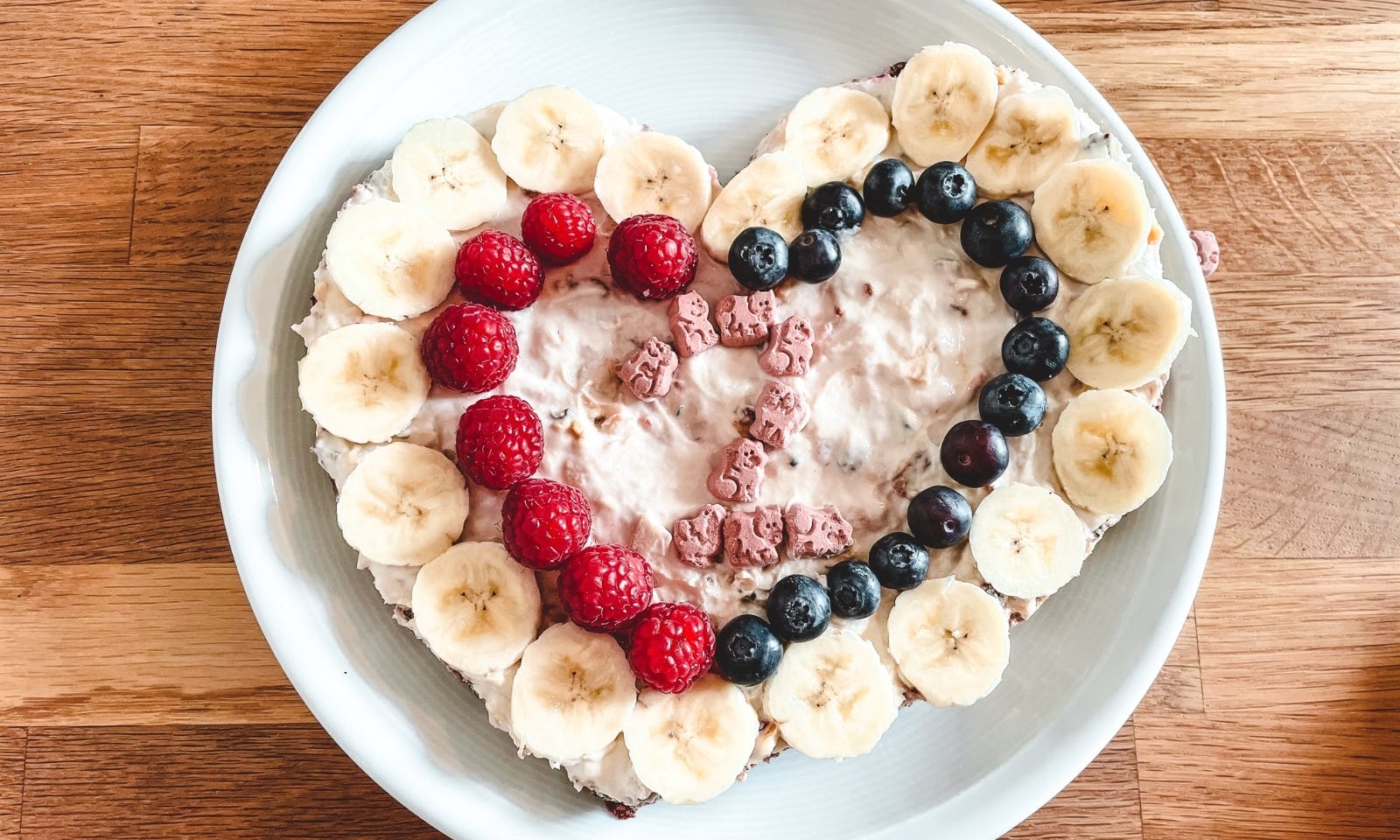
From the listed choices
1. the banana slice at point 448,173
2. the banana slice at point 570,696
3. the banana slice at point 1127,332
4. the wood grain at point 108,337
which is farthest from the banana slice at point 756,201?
the wood grain at point 108,337

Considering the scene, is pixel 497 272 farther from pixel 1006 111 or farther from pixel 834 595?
pixel 1006 111

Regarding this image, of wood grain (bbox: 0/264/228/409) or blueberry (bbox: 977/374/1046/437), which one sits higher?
blueberry (bbox: 977/374/1046/437)

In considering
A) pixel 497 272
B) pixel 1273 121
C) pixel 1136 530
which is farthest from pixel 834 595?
pixel 1273 121

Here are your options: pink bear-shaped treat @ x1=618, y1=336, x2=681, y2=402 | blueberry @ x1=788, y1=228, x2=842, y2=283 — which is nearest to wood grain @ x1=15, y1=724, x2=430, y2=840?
pink bear-shaped treat @ x1=618, y1=336, x2=681, y2=402

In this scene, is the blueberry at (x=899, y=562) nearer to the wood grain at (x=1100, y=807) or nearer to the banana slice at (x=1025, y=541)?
the banana slice at (x=1025, y=541)

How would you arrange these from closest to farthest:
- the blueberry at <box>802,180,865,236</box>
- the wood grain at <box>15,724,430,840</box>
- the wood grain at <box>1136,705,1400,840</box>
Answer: the blueberry at <box>802,180,865,236</box> → the wood grain at <box>15,724,430,840</box> → the wood grain at <box>1136,705,1400,840</box>

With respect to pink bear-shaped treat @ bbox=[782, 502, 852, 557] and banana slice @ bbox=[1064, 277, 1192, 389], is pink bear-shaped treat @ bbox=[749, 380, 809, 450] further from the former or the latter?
banana slice @ bbox=[1064, 277, 1192, 389]
